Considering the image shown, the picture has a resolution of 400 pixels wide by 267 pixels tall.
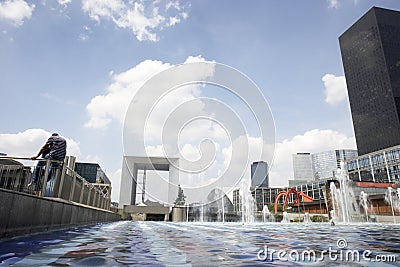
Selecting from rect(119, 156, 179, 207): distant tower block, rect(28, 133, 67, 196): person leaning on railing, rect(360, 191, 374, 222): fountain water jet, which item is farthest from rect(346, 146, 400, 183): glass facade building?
rect(28, 133, 67, 196): person leaning on railing

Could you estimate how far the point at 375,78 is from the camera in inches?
4225

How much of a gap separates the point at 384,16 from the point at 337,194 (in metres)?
101

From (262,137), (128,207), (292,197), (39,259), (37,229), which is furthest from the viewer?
(292,197)

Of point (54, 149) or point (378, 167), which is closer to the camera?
point (54, 149)

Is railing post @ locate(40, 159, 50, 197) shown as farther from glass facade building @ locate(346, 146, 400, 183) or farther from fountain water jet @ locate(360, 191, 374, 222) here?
glass facade building @ locate(346, 146, 400, 183)

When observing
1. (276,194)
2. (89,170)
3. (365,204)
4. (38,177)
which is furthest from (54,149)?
(276,194)

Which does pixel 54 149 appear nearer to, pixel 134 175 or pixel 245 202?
pixel 245 202

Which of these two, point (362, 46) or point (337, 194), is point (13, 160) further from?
point (362, 46)

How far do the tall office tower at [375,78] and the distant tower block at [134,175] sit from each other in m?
82.6

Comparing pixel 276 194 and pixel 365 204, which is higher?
pixel 276 194

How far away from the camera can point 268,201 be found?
11950 centimetres

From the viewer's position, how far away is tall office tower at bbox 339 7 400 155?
3984 inches

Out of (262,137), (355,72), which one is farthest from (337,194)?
(355,72)

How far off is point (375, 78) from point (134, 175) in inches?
3852
